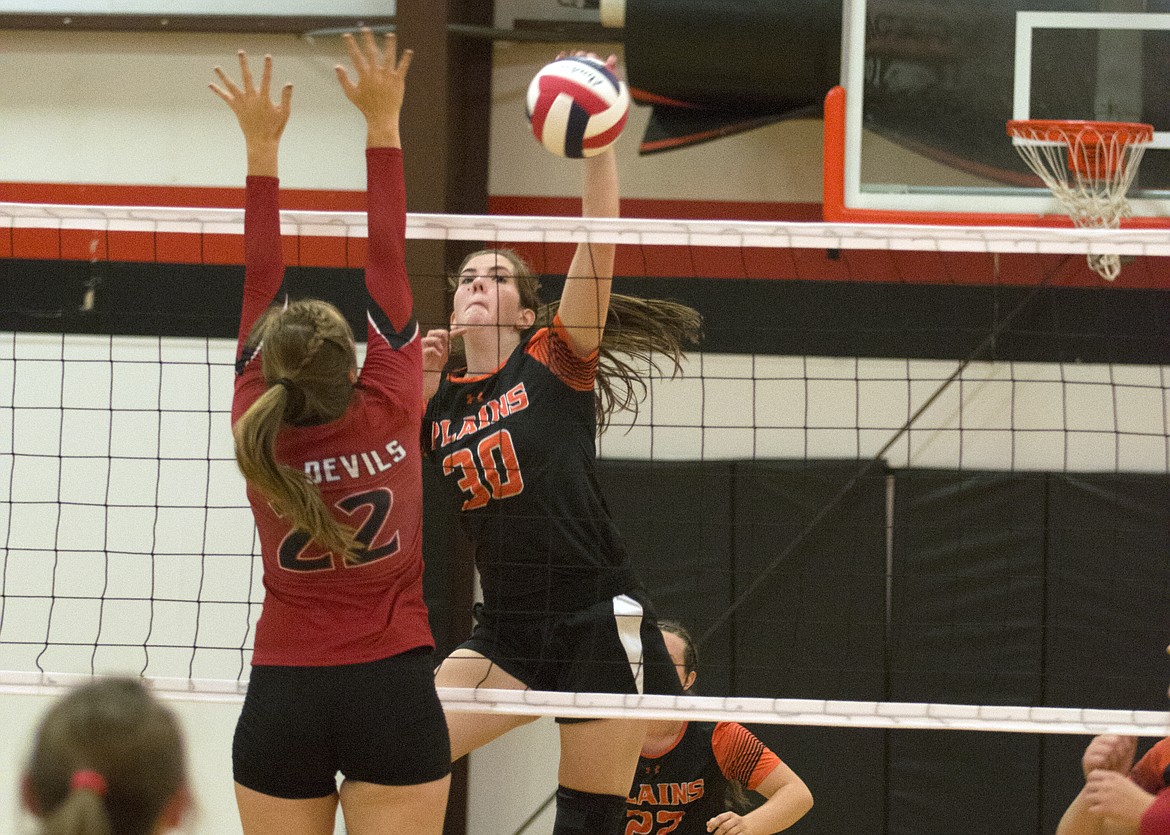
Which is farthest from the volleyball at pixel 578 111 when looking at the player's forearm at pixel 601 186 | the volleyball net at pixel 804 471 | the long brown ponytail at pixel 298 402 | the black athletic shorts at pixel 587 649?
the volleyball net at pixel 804 471

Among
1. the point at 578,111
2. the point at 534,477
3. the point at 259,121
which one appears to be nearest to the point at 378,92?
the point at 259,121

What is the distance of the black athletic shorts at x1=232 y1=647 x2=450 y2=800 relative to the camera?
268 cm

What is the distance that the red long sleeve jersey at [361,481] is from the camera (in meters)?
2.71

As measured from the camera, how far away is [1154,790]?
318 cm

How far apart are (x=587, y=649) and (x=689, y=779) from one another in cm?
94

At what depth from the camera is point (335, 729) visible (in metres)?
2.69

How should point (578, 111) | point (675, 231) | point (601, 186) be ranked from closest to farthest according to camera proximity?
point (578, 111) < point (601, 186) < point (675, 231)

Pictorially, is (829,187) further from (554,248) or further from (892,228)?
(892,228)

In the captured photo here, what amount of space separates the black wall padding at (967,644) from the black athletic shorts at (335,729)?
3.76m

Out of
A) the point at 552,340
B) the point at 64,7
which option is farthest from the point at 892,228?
the point at 64,7

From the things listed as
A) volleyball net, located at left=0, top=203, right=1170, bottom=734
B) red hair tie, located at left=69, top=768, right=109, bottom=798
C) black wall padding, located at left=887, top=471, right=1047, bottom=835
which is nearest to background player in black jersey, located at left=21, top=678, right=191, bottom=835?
red hair tie, located at left=69, top=768, right=109, bottom=798

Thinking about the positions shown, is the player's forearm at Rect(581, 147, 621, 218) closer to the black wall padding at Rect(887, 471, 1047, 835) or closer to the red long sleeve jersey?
the red long sleeve jersey

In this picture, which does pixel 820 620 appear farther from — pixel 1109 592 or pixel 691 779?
pixel 691 779

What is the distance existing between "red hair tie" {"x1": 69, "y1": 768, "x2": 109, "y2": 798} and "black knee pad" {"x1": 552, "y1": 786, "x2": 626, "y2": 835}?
1.89m
